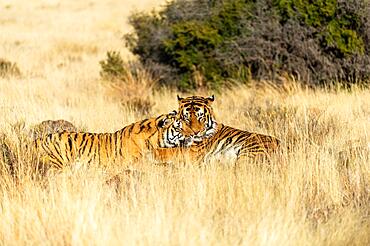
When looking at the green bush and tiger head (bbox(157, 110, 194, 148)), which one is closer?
tiger head (bbox(157, 110, 194, 148))

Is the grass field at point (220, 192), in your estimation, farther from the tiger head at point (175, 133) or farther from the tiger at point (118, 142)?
the tiger head at point (175, 133)

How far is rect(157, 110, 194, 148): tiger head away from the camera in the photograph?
7883 mm

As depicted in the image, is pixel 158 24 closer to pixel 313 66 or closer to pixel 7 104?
pixel 313 66

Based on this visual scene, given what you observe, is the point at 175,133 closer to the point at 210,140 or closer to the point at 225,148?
the point at 210,140

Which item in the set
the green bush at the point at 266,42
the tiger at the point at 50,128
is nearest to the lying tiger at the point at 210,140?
the tiger at the point at 50,128

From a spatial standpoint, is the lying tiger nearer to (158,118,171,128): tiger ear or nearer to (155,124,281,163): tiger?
A: (155,124,281,163): tiger

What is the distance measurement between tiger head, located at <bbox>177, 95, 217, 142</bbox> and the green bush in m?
5.25

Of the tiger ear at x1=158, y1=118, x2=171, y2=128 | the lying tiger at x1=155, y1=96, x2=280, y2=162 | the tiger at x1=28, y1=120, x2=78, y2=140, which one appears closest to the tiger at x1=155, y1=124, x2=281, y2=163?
the lying tiger at x1=155, y1=96, x2=280, y2=162

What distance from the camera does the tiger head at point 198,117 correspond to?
7887 mm

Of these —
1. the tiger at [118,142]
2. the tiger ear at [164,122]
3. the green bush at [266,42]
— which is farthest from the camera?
the green bush at [266,42]

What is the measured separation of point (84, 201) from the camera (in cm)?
512

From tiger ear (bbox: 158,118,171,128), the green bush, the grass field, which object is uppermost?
the green bush

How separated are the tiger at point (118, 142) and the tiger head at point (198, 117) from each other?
62mm

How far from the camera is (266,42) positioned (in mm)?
13797
